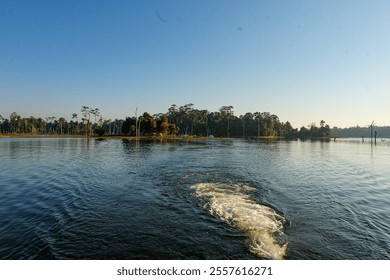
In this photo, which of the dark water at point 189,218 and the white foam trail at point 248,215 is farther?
the white foam trail at point 248,215

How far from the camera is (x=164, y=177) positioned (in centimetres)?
2150

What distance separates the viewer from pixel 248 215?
11.7 m

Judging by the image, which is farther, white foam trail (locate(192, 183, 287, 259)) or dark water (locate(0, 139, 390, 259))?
white foam trail (locate(192, 183, 287, 259))

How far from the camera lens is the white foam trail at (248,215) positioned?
856 centimetres

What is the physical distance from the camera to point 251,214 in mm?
11898

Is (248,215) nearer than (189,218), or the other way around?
(189,218)

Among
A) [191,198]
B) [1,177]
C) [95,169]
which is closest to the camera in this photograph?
[191,198]

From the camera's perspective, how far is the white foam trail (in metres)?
8.56

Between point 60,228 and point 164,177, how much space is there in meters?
11.8

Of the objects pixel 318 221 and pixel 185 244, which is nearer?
pixel 185 244
